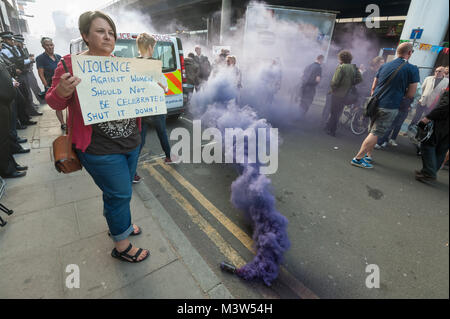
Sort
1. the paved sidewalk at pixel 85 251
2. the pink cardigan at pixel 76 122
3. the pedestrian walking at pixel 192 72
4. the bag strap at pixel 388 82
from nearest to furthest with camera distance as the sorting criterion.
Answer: the pink cardigan at pixel 76 122 < the paved sidewalk at pixel 85 251 < the bag strap at pixel 388 82 < the pedestrian walking at pixel 192 72

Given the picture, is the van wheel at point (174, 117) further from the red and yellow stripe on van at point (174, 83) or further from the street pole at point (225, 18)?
the street pole at point (225, 18)

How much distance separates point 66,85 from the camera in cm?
141

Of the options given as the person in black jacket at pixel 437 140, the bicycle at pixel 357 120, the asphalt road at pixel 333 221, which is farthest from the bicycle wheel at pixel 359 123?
the person in black jacket at pixel 437 140

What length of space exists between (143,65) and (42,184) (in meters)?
2.66

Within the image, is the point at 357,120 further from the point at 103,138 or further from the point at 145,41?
the point at 103,138

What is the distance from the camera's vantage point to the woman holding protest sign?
1.46 meters

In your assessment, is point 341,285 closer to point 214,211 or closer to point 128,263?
point 214,211

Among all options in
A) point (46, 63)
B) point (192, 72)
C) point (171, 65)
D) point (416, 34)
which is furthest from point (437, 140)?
point (46, 63)

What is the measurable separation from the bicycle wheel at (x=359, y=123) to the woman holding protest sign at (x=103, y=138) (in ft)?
21.0

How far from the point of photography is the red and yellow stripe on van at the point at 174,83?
5.42m

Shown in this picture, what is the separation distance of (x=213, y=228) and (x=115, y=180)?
51.4 inches

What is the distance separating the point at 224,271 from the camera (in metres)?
2.03

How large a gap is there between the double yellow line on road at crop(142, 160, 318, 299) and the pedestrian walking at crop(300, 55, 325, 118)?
538 cm
